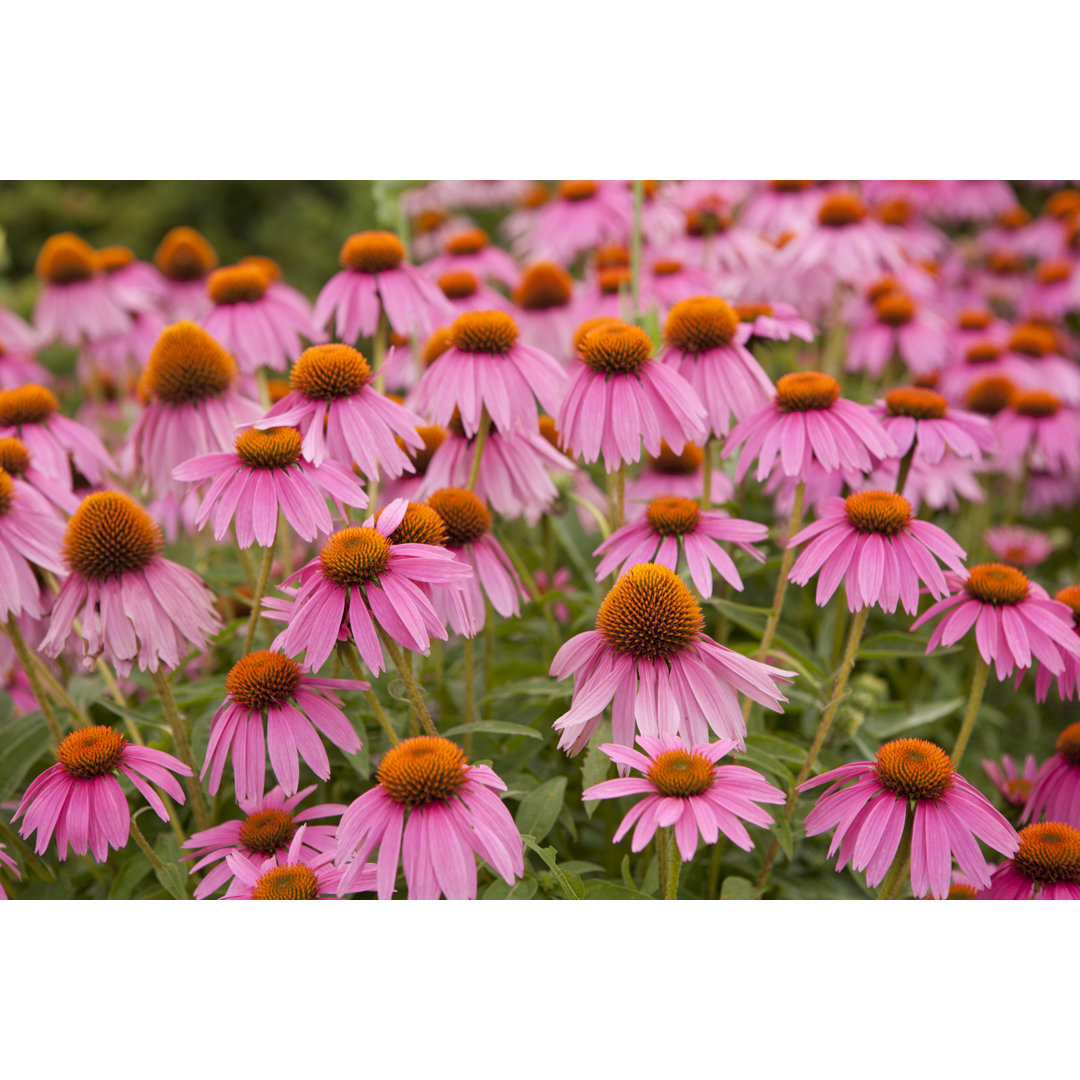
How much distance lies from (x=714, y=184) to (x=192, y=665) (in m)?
1.80

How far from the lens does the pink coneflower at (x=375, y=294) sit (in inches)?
58.7

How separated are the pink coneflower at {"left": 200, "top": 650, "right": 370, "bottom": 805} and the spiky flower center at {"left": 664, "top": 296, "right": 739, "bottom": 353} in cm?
60

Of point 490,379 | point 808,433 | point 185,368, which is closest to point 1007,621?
point 808,433

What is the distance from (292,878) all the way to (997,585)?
810 mm

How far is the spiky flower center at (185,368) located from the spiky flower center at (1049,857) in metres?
1.14

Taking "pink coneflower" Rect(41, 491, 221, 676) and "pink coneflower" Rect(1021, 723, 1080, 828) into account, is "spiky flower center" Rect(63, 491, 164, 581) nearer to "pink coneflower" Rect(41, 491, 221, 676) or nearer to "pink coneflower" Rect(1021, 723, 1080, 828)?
"pink coneflower" Rect(41, 491, 221, 676)

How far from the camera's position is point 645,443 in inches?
45.5

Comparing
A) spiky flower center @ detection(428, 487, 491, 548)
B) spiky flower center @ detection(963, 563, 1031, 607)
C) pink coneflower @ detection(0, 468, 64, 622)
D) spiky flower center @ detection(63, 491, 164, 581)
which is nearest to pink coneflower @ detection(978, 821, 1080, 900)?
spiky flower center @ detection(963, 563, 1031, 607)

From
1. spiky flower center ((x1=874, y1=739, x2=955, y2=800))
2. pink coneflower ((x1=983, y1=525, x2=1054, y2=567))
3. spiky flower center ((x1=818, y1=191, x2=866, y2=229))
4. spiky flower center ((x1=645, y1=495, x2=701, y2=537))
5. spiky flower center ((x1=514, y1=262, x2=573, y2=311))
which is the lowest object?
spiky flower center ((x1=874, y1=739, x2=955, y2=800))

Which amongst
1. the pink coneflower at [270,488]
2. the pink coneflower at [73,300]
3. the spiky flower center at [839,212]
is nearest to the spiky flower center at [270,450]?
the pink coneflower at [270,488]

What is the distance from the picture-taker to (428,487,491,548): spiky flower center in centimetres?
115

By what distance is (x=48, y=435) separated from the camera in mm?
1412

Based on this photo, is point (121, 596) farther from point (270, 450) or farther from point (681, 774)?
point (681, 774)

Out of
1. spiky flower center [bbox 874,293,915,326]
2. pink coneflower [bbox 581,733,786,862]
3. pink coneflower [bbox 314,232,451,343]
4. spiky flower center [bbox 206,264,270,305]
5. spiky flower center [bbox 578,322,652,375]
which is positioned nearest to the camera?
pink coneflower [bbox 581,733,786,862]
